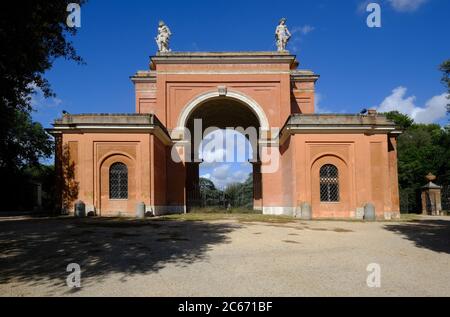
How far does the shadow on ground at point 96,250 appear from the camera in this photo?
7621mm

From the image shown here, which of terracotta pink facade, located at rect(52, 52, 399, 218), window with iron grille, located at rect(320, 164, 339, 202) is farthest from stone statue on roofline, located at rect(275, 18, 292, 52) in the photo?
window with iron grille, located at rect(320, 164, 339, 202)

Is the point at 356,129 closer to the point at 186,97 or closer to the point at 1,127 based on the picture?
the point at 186,97

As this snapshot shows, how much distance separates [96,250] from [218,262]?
3.30 meters

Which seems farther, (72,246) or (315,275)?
(72,246)

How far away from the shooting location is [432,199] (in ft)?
95.1

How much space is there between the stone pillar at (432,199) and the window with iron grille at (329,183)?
10924 mm

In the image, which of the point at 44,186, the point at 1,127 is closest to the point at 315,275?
the point at 1,127

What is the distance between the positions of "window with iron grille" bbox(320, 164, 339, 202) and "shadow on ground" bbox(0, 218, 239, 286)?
9841 mm

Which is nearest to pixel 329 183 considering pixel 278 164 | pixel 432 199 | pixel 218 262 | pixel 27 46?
pixel 278 164

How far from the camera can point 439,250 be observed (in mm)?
10539

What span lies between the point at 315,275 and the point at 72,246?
6425 mm

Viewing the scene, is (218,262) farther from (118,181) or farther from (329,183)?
(329,183)

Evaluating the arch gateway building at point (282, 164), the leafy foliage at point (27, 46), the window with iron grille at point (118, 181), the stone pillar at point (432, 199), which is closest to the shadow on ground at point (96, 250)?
the leafy foliage at point (27, 46)

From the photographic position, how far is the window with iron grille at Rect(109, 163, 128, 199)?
2191cm
